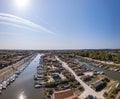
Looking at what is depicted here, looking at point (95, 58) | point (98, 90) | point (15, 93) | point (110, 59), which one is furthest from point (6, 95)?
point (95, 58)

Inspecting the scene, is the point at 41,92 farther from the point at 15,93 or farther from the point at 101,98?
the point at 101,98

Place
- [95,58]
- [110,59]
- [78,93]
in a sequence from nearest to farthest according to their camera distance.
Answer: [78,93] → [110,59] → [95,58]

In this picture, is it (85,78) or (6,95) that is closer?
(6,95)

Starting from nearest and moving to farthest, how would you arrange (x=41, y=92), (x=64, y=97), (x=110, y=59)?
(x=64, y=97)
(x=41, y=92)
(x=110, y=59)

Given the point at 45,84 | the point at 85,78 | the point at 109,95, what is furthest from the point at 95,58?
the point at 109,95

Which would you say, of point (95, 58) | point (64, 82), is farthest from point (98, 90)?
point (95, 58)

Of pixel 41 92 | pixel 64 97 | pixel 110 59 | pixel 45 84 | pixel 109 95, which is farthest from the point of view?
pixel 110 59

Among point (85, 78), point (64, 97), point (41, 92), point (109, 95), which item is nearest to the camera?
point (64, 97)

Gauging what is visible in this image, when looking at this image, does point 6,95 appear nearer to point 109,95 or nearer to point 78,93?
point 78,93

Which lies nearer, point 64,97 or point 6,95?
point 64,97
